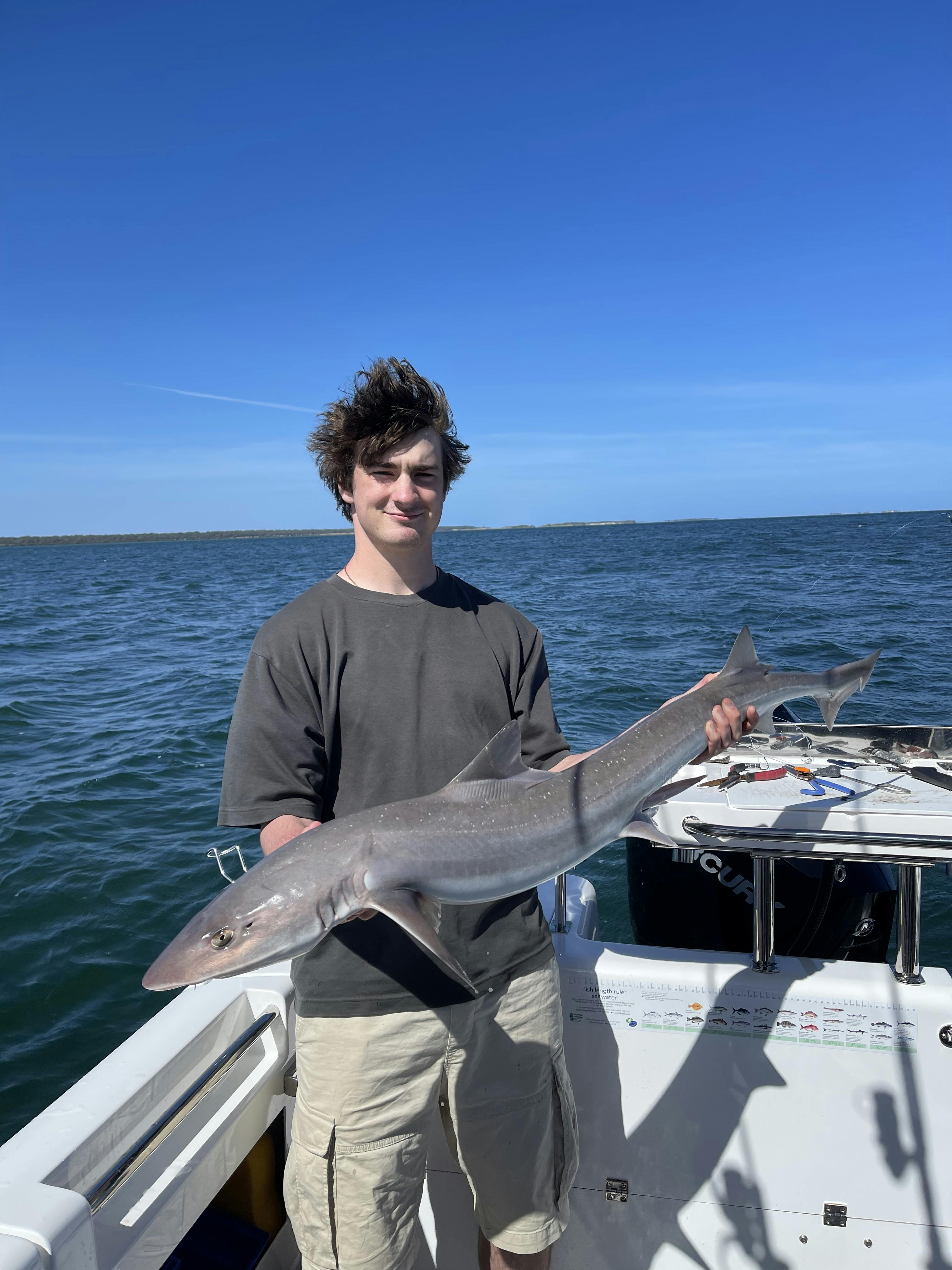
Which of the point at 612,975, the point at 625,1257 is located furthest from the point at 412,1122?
the point at 625,1257

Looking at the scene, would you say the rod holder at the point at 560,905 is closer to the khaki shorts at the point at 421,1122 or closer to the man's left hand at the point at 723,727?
the khaki shorts at the point at 421,1122

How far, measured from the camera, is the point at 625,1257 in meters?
3.26

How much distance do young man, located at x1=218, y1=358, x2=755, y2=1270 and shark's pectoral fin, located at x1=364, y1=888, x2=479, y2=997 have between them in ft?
1.09

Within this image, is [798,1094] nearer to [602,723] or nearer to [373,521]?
[373,521]

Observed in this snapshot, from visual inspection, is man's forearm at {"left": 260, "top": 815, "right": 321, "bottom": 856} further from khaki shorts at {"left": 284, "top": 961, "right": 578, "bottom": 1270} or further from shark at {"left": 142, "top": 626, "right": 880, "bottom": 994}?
khaki shorts at {"left": 284, "top": 961, "right": 578, "bottom": 1270}

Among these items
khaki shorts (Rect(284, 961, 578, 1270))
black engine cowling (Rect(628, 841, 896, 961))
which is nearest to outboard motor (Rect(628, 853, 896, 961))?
black engine cowling (Rect(628, 841, 896, 961))

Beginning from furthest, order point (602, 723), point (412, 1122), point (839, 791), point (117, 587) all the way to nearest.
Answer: point (117, 587) < point (602, 723) < point (839, 791) < point (412, 1122)

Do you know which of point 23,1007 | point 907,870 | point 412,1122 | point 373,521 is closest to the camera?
point 412,1122

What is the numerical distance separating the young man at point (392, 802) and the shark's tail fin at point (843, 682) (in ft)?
2.63

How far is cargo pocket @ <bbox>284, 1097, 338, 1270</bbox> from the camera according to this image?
2.43 metres

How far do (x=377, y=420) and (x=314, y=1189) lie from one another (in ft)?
8.01

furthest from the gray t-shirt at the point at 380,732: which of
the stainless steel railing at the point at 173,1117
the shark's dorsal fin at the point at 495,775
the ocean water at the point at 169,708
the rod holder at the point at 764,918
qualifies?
the ocean water at the point at 169,708

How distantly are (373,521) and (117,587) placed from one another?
5331 centimetres

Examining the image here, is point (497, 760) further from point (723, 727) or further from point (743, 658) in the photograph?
point (743, 658)
